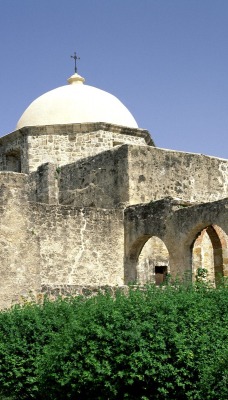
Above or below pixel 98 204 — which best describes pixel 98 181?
above

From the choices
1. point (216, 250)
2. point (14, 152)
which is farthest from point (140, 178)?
point (14, 152)

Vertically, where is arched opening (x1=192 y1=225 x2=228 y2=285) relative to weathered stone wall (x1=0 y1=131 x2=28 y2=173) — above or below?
below

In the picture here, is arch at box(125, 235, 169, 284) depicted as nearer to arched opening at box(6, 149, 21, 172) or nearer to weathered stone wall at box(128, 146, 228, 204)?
weathered stone wall at box(128, 146, 228, 204)

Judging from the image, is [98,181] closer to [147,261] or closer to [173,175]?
[173,175]

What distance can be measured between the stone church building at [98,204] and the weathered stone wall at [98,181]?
25 millimetres

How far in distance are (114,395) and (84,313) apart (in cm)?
113

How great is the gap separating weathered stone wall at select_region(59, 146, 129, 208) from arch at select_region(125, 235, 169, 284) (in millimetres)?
1144

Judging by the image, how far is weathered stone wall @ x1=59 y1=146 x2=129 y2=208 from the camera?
17141 millimetres

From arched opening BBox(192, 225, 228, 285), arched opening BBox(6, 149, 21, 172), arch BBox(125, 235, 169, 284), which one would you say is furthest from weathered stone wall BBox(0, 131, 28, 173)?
arched opening BBox(192, 225, 228, 285)

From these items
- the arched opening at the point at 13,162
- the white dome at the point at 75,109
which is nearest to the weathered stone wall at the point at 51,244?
the white dome at the point at 75,109

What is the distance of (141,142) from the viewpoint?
69.3ft

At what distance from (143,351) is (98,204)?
402 inches

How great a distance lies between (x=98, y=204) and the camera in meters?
17.8

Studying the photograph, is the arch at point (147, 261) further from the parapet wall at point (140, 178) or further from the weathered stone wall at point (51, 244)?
the parapet wall at point (140, 178)
